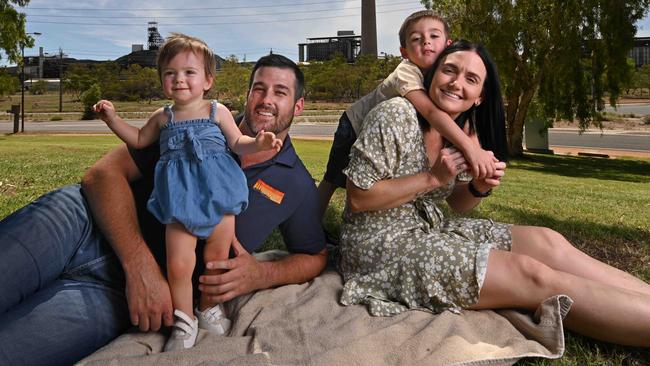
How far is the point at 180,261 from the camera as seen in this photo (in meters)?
2.75

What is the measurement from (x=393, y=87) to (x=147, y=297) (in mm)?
2031

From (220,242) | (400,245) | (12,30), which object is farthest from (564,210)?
(12,30)

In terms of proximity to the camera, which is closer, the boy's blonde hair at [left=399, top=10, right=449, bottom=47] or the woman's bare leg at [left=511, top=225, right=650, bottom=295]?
the woman's bare leg at [left=511, top=225, right=650, bottom=295]

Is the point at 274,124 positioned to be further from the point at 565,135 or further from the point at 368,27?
the point at 368,27

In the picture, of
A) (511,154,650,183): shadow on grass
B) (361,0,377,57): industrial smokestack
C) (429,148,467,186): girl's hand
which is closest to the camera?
(429,148,467,186): girl's hand

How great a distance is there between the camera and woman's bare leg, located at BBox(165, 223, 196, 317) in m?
2.73

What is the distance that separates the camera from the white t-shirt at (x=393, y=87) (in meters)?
3.65

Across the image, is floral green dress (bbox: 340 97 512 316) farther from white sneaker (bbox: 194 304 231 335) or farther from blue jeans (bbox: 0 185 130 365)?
blue jeans (bbox: 0 185 130 365)

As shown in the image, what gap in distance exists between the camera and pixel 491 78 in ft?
11.1

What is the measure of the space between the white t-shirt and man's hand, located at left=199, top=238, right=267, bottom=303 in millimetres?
1354

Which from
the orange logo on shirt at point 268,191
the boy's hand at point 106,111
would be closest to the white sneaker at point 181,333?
the orange logo on shirt at point 268,191

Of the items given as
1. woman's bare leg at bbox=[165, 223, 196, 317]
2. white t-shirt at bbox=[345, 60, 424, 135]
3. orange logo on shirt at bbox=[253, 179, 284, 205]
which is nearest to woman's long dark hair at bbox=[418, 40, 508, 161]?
white t-shirt at bbox=[345, 60, 424, 135]

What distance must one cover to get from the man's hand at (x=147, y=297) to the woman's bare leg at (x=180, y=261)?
42 millimetres

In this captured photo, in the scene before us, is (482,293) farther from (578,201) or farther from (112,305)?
(578,201)
